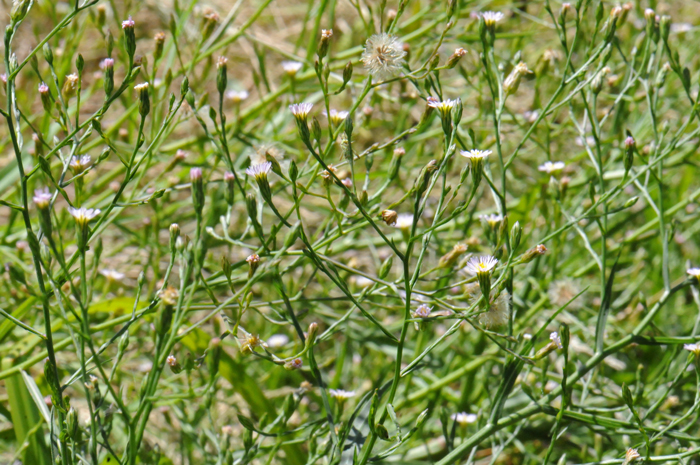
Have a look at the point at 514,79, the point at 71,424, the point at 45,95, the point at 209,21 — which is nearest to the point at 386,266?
the point at 514,79

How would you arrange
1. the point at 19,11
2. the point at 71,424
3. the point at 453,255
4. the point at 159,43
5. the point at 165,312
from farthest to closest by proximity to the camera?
1. the point at 159,43
2. the point at 453,255
3. the point at 19,11
4. the point at 71,424
5. the point at 165,312

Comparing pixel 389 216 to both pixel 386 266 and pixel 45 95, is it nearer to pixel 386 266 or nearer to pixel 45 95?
pixel 386 266

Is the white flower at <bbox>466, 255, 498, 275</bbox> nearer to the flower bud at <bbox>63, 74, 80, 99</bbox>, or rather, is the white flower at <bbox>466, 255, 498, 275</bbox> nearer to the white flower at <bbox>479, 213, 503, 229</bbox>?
the white flower at <bbox>479, 213, 503, 229</bbox>

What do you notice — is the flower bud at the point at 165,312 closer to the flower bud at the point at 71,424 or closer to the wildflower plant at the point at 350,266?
the wildflower plant at the point at 350,266

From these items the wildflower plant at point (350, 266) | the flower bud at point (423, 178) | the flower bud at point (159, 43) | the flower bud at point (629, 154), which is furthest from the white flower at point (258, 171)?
the flower bud at point (629, 154)

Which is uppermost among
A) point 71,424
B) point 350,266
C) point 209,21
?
point 209,21

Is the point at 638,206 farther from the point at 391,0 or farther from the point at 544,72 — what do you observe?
the point at 391,0

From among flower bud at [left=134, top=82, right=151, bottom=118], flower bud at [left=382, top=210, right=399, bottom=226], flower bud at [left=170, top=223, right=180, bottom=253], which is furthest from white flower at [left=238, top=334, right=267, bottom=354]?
flower bud at [left=134, top=82, right=151, bottom=118]

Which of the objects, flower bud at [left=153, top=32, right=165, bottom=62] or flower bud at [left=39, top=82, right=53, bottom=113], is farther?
flower bud at [left=153, top=32, right=165, bottom=62]
